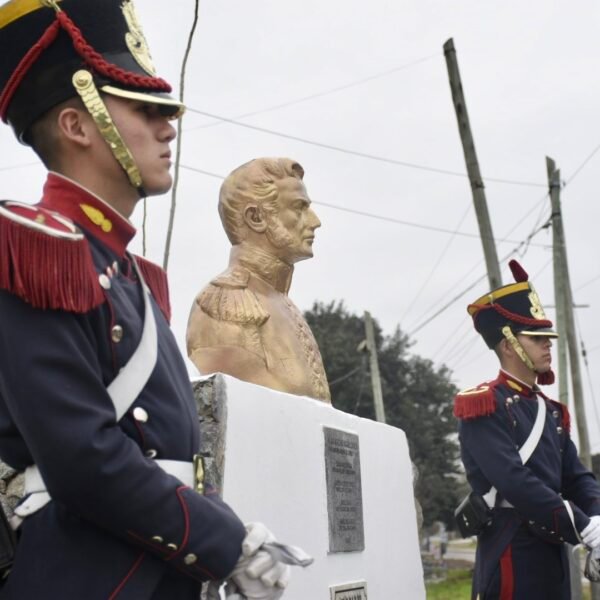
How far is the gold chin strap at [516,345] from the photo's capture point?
583 cm

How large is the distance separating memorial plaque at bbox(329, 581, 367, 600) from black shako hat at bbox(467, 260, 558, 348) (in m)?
1.67

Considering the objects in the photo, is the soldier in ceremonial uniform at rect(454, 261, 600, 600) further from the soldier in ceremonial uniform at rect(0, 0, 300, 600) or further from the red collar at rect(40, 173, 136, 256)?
the red collar at rect(40, 173, 136, 256)

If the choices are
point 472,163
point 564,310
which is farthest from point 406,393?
point 472,163

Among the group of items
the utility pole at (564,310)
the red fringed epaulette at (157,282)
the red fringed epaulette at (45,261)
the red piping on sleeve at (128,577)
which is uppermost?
the utility pole at (564,310)

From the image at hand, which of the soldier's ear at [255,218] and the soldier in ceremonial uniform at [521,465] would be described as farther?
the soldier in ceremonial uniform at [521,465]

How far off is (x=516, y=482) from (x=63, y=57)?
3690mm

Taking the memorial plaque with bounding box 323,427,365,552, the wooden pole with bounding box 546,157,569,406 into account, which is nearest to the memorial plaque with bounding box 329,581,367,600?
the memorial plaque with bounding box 323,427,365,552

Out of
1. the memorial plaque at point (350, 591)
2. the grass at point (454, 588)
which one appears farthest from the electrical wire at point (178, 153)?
the grass at point (454, 588)

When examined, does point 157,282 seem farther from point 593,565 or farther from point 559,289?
→ point 559,289

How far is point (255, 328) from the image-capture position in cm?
468

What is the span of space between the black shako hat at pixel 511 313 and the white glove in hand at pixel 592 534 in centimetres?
100

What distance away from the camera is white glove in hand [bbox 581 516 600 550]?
5355 mm

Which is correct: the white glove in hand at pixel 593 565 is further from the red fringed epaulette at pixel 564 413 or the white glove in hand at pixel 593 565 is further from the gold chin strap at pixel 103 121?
the gold chin strap at pixel 103 121

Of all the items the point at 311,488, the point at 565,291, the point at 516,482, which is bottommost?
the point at 311,488
